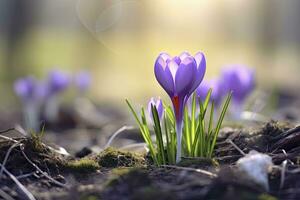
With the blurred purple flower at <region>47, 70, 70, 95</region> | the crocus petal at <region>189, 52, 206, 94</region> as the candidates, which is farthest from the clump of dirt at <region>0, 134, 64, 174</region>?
the blurred purple flower at <region>47, 70, 70, 95</region>

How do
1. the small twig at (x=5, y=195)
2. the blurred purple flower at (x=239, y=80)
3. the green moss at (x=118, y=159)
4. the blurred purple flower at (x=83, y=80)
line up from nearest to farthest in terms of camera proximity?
1. the small twig at (x=5, y=195)
2. the green moss at (x=118, y=159)
3. the blurred purple flower at (x=239, y=80)
4. the blurred purple flower at (x=83, y=80)

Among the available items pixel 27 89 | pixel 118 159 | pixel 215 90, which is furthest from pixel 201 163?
pixel 27 89

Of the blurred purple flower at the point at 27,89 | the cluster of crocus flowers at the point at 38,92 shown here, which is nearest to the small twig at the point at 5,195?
the cluster of crocus flowers at the point at 38,92

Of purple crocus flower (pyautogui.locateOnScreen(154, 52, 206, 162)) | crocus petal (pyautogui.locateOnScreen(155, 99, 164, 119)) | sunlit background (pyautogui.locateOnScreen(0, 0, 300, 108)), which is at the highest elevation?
purple crocus flower (pyautogui.locateOnScreen(154, 52, 206, 162))

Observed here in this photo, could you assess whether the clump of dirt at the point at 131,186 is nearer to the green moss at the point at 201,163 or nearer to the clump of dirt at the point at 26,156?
the green moss at the point at 201,163

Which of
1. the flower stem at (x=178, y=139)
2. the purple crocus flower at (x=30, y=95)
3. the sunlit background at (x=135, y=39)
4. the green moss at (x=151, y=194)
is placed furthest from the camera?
the sunlit background at (x=135, y=39)

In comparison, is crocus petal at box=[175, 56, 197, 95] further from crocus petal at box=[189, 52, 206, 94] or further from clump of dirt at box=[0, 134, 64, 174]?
clump of dirt at box=[0, 134, 64, 174]

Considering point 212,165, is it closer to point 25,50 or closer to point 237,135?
point 237,135
